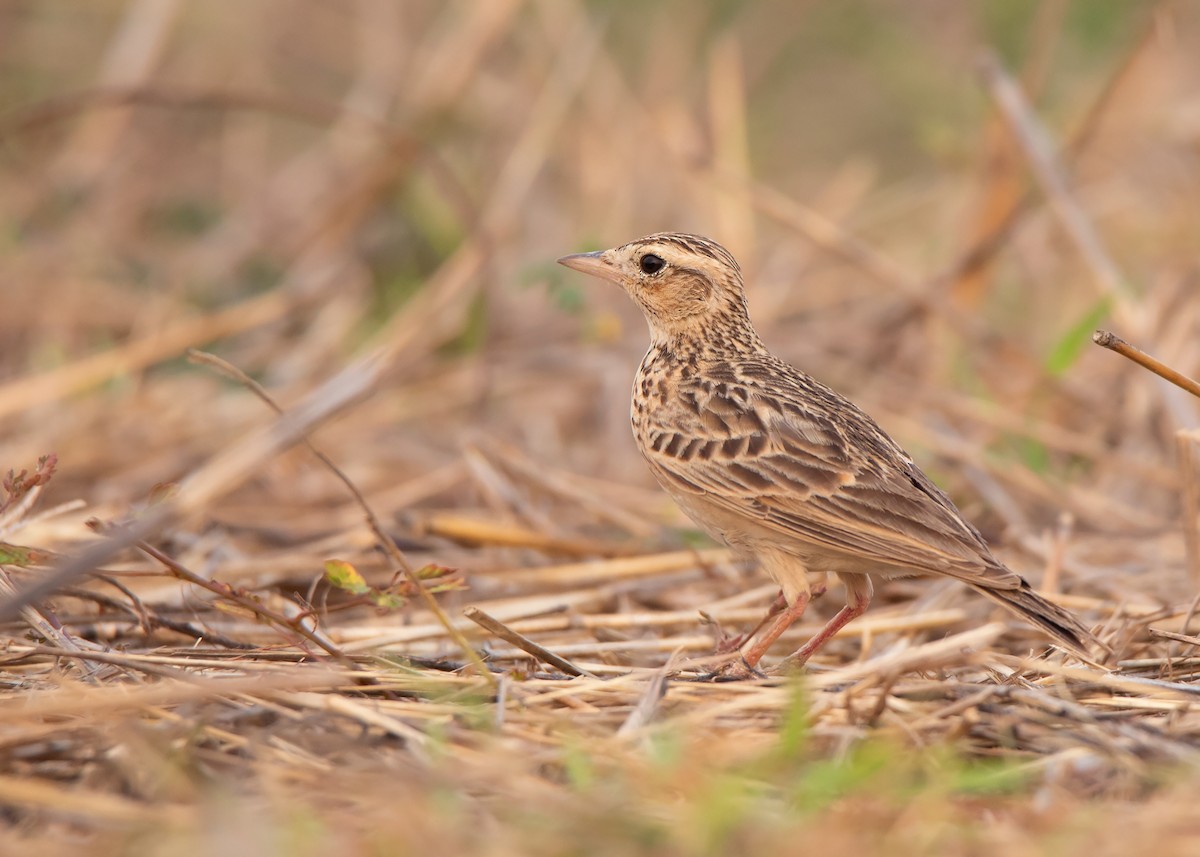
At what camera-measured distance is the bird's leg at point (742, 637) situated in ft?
15.3

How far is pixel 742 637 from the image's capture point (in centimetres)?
467

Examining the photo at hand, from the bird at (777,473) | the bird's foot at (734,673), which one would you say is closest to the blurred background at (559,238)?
the bird at (777,473)

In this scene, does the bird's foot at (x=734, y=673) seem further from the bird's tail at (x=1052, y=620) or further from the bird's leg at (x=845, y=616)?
the bird's tail at (x=1052, y=620)

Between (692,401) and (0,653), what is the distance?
2.40 m

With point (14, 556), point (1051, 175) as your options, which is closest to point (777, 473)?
point (14, 556)

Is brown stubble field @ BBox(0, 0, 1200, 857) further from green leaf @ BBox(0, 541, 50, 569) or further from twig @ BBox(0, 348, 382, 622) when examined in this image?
green leaf @ BBox(0, 541, 50, 569)

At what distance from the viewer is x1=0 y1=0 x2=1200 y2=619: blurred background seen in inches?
270

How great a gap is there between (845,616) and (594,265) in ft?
5.75

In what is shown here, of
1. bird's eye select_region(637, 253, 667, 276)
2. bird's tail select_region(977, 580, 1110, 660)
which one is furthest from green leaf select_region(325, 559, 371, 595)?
bird's eye select_region(637, 253, 667, 276)

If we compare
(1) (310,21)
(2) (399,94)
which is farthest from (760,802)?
(1) (310,21)

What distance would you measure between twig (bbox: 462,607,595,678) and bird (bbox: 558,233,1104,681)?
0.44 m

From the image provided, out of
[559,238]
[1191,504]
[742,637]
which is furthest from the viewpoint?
[559,238]

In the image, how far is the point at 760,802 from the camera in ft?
9.95

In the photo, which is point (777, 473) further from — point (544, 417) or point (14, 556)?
point (544, 417)
